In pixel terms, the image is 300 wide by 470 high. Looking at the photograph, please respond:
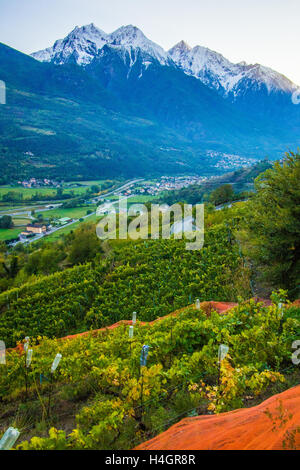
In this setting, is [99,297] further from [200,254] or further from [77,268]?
[200,254]

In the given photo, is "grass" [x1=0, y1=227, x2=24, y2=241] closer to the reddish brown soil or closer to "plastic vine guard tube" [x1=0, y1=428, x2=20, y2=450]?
"plastic vine guard tube" [x1=0, y1=428, x2=20, y2=450]

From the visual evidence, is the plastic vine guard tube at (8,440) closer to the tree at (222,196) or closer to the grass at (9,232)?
the tree at (222,196)

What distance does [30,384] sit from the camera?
214 inches

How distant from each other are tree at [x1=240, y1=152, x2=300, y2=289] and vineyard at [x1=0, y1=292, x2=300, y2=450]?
1.77m

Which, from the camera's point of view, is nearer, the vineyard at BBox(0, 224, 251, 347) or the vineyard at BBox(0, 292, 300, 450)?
the vineyard at BBox(0, 292, 300, 450)

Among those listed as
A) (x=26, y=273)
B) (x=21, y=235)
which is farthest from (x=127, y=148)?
(x=26, y=273)

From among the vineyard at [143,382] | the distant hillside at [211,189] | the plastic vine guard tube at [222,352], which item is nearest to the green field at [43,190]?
the distant hillside at [211,189]

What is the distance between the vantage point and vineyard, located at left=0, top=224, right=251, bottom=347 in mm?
10180

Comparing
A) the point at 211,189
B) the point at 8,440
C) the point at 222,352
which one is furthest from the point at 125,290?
the point at 211,189

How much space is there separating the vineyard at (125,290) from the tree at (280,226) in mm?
2160

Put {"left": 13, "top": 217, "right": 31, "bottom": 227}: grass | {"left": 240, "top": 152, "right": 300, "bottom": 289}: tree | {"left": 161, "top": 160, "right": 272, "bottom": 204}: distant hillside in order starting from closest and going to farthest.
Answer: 1. {"left": 240, "top": 152, "right": 300, "bottom": 289}: tree
2. {"left": 161, "top": 160, "right": 272, "bottom": 204}: distant hillside
3. {"left": 13, "top": 217, "right": 31, "bottom": 227}: grass

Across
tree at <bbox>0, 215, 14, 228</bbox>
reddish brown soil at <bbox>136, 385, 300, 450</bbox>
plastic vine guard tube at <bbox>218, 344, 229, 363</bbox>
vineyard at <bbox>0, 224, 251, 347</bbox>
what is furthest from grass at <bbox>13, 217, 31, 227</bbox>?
reddish brown soil at <bbox>136, 385, 300, 450</bbox>

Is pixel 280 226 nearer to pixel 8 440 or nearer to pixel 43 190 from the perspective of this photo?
pixel 8 440

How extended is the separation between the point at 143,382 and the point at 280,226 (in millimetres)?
5583
